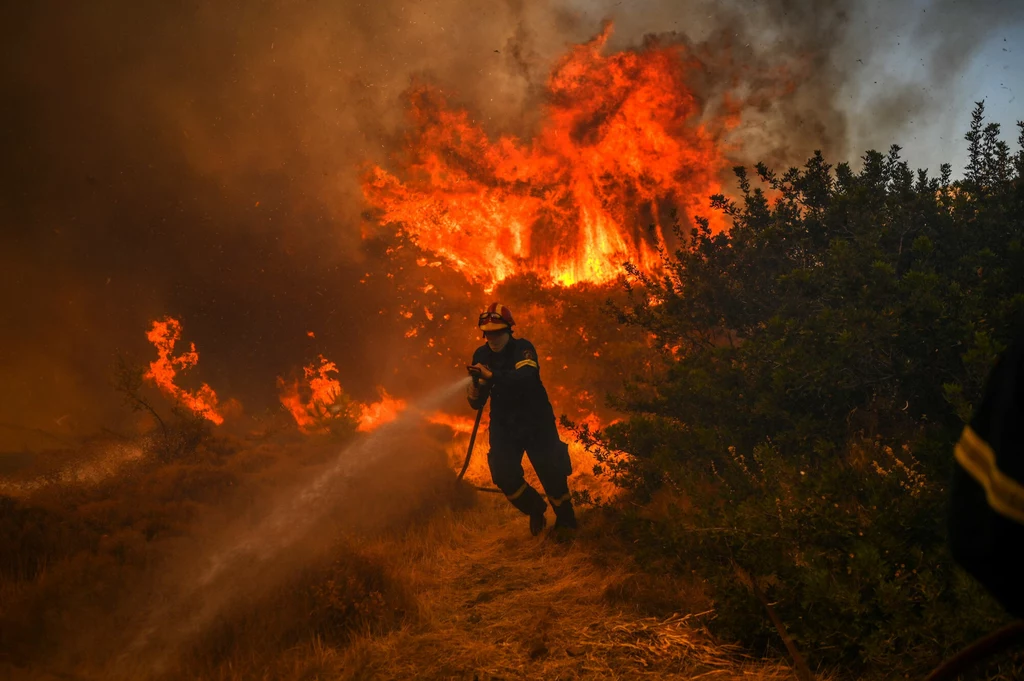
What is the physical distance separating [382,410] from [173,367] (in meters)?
6.46

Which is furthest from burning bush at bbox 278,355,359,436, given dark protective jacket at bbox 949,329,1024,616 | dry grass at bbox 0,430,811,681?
dark protective jacket at bbox 949,329,1024,616

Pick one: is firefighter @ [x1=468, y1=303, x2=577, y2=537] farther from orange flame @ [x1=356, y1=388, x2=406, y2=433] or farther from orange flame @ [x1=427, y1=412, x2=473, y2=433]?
orange flame @ [x1=356, y1=388, x2=406, y2=433]

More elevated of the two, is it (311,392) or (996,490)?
(311,392)

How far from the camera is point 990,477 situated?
0.96 metres

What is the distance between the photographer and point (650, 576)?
15.5ft

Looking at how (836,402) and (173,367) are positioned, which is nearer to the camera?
(836,402)

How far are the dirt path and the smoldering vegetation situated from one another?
0.40 metres

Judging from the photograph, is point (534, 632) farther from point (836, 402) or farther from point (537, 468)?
point (836, 402)

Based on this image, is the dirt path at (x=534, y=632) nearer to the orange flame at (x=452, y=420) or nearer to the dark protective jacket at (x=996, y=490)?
the dark protective jacket at (x=996, y=490)

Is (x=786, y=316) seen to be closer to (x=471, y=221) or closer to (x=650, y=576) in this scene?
(x=650, y=576)

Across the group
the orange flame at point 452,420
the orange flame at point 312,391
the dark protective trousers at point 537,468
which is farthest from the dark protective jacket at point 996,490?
the orange flame at point 312,391

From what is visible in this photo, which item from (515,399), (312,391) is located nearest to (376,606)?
(515,399)

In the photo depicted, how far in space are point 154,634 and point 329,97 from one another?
15.6m

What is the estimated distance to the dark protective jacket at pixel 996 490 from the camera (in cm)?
92
